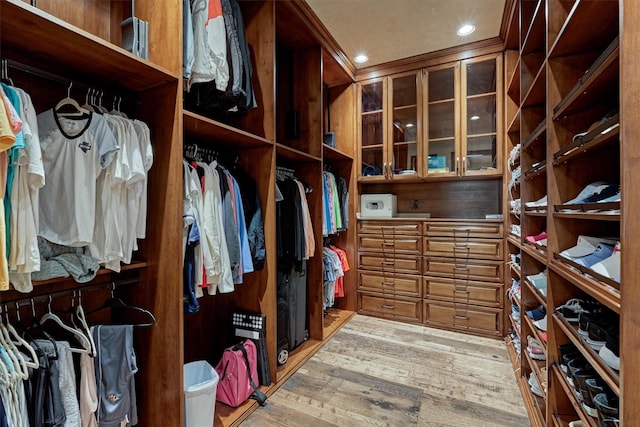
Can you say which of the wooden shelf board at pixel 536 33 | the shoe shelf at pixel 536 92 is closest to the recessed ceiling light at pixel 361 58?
the wooden shelf board at pixel 536 33

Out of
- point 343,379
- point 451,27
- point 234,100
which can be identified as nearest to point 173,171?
point 234,100

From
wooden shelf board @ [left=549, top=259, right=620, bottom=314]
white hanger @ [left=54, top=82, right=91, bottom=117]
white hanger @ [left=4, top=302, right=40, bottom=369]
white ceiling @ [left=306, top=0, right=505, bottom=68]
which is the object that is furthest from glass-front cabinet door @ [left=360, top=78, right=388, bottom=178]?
white hanger @ [left=4, top=302, right=40, bottom=369]

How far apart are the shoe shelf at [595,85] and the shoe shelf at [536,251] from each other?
2.21 feet

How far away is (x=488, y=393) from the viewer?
1.95m

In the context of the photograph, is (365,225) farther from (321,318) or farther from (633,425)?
(633,425)

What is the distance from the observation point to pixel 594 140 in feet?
3.31

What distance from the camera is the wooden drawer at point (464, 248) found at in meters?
2.77

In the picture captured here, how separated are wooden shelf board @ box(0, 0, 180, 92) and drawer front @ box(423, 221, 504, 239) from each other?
99.9 inches

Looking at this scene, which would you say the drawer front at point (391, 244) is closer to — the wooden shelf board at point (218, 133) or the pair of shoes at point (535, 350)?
the pair of shoes at point (535, 350)

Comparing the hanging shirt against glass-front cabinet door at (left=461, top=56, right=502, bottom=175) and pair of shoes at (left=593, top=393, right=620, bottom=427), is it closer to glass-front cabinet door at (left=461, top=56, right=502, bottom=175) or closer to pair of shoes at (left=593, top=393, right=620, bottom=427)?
pair of shoes at (left=593, top=393, right=620, bottom=427)

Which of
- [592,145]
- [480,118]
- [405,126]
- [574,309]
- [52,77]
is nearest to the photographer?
[592,145]

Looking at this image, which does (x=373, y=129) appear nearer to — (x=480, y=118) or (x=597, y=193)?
(x=480, y=118)

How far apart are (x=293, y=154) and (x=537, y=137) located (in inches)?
62.3

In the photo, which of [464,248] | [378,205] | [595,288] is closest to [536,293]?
[595,288]
